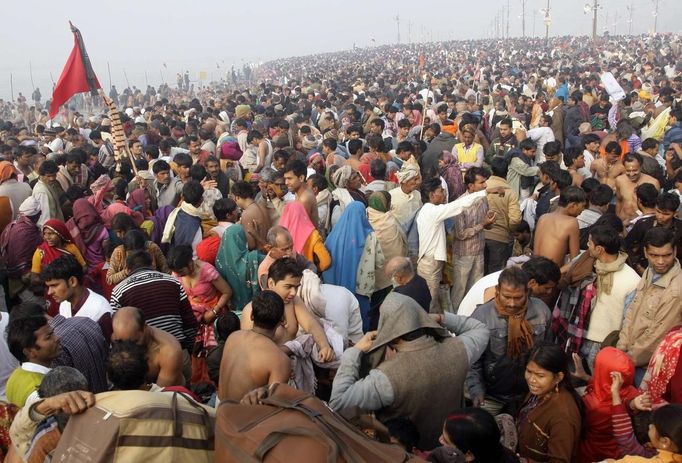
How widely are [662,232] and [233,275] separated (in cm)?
273

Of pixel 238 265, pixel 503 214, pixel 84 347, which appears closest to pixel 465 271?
pixel 503 214

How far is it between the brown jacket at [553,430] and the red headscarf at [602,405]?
11cm

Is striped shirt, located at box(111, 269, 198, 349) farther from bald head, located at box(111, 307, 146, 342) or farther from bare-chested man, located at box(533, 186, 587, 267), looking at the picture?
bare-chested man, located at box(533, 186, 587, 267)

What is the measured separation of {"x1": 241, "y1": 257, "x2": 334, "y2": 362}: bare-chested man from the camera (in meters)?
3.21

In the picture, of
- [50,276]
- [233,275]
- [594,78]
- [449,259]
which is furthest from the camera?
[594,78]

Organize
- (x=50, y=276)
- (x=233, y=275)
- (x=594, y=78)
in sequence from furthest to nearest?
(x=594, y=78)
(x=233, y=275)
(x=50, y=276)

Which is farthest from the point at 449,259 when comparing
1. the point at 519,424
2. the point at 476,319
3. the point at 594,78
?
the point at 594,78

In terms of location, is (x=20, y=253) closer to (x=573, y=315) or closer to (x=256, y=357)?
(x=256, y=357)

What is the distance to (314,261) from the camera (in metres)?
4.55

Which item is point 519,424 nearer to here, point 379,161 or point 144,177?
point 379,161

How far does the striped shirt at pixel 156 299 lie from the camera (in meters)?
3.52

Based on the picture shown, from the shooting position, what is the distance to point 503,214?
5.15 m

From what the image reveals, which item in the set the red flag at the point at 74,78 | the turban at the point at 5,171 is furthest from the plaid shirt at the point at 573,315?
the red flag at the point at 74,78

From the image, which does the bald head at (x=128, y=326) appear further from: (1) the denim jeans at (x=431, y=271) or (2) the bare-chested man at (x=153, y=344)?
(1) the denim jeans at (x=431, y=271)
